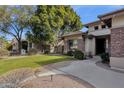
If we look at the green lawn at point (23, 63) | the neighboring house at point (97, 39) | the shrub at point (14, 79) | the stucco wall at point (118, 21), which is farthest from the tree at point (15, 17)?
the shrub at point (14, 79)

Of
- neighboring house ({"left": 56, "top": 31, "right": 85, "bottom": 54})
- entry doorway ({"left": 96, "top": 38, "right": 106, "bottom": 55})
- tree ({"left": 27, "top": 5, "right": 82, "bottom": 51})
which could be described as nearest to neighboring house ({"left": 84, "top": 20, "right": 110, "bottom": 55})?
entry doorway ({"left": 96, "top": 38, "right": 106, "bottom": 55})

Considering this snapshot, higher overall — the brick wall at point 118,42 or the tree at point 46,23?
the tree at point 46,23

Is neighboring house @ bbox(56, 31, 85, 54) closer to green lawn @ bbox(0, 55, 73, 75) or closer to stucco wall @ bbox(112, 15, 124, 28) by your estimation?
→ green lawn @ bbox(0, 55, 73, 75)

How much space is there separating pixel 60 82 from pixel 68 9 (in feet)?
85.5

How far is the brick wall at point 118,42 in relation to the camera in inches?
440

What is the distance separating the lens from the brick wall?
440 inches

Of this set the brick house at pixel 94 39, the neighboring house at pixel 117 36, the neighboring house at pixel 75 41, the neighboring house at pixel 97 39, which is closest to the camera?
the neighboring house at pixel 117 36

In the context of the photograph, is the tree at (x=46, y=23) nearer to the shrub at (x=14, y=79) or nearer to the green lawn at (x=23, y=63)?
the green lawn at (x=23, y=63)

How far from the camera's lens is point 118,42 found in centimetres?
1142

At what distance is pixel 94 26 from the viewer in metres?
23.1

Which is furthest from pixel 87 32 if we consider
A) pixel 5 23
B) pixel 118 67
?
pixel 5 23

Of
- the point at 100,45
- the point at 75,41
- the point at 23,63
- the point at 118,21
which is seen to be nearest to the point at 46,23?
the point at 75,41

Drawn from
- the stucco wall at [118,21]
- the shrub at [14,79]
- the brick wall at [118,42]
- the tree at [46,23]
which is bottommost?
the shrub at [14,79]

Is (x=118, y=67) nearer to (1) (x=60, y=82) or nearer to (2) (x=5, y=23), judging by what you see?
(1) (x=60, y=82)
